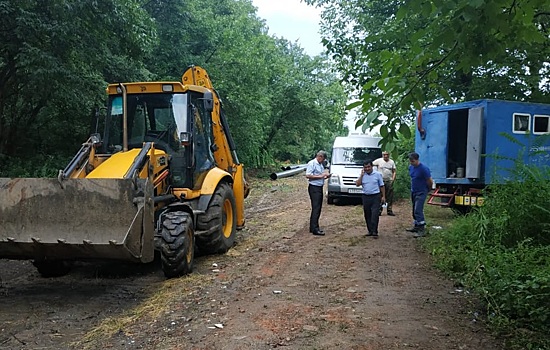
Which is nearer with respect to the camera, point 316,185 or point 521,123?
point 316,185

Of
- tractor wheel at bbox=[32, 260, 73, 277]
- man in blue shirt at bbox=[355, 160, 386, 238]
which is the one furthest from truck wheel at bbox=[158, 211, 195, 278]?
man in blue shirt at bbox=[355, 160, 386, 238]

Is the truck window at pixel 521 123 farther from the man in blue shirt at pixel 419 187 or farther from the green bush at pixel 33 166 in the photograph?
the green bush at pixel 33 166

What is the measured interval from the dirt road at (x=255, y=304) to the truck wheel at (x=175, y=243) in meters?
0.19

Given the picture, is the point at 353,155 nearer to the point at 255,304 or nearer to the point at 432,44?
the point at 255,304

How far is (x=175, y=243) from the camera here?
6.54m

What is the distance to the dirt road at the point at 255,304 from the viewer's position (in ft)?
15.2

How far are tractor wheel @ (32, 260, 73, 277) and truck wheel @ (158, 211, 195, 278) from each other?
1.62m

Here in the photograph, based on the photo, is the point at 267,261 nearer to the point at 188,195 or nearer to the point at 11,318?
the point at 188,195

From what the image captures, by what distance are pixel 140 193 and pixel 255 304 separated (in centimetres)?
190

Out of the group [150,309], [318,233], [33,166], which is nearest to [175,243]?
[150,309]

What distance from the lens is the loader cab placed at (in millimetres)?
7801

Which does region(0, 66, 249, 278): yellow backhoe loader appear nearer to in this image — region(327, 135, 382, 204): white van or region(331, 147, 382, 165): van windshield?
region(327, 135, 382, 204): white van

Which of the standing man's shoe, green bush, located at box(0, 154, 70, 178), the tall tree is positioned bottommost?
the standing man's shoe

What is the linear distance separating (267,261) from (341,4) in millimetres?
13649
